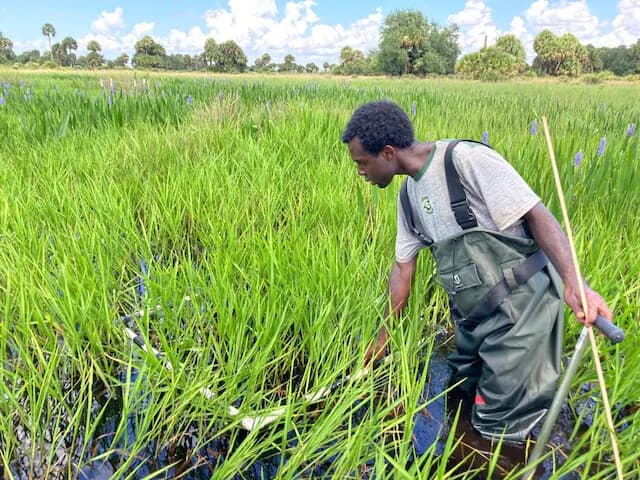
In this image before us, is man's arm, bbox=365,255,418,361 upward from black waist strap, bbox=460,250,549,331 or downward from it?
downward

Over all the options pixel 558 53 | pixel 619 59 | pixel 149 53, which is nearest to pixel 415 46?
pixel 558 53

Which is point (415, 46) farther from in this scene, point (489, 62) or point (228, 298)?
point (228, 298)

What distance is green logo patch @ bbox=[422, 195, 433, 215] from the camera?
136 centimetres

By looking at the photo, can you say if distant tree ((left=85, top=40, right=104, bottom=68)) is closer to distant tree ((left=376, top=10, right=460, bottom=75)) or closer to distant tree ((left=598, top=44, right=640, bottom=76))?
distant tree ((left=376, top=10, right=460, bottom=75))

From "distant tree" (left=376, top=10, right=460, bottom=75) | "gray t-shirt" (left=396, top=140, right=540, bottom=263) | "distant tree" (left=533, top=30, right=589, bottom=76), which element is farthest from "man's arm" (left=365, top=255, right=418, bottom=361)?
"distant tree" (left=533, top=30, right=589, bottom=76)

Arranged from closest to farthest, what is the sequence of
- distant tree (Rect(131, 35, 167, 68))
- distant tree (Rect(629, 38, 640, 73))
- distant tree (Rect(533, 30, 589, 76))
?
1. distant tree (Rect(533, 30, 589, 76))
2. distant tree (Rect(629, 38, 640, 73))
3. distant tree (Rect(131, 35, 167, 68))

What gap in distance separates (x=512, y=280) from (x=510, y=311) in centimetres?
9

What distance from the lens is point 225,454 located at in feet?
4.15

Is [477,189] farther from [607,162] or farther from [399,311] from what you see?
[607,162]

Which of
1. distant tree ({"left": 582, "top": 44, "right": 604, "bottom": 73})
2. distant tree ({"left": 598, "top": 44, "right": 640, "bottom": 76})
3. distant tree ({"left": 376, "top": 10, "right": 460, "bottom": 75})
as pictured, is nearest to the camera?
distant tree ({"left": 376, "top": 10, "right": 460, "bottom": 75})

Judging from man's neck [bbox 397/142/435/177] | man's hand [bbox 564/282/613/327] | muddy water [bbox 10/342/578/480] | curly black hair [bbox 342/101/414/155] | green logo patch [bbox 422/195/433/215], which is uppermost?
curly black hair [bbox 342/101/414/155]

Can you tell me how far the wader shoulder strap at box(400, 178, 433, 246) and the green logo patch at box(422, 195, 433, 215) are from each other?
0.30 feet

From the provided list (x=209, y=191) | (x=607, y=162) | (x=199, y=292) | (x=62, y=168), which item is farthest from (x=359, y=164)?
(x=62, y=168)

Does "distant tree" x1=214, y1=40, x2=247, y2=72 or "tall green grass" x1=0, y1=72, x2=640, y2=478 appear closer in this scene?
"tall green grass" x1=0, y1=72, x2=640, y2=478
